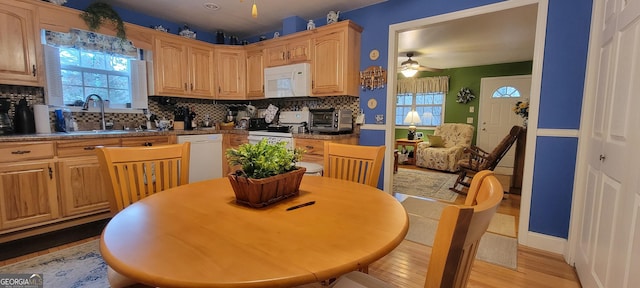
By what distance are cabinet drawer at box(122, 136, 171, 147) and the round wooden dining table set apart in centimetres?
219

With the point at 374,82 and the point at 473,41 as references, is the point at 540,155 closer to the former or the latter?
the point at 374,82

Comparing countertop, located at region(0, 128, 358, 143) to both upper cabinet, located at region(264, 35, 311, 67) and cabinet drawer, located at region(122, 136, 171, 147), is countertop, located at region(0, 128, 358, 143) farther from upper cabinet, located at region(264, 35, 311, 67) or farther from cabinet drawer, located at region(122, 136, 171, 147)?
upper cabinet, located at region(264, 35, 311, 67)

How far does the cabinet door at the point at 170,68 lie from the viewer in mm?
3459

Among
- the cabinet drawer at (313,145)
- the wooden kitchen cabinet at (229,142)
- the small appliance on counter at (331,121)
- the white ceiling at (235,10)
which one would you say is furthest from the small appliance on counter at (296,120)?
the white ceiling at (235,10)

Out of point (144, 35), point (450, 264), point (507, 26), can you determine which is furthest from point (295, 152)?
point (507, 26)

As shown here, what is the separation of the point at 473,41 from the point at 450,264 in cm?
481

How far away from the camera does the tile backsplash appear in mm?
2799

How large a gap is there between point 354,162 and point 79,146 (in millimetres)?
2674

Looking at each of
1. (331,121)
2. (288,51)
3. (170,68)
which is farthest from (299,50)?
(170,68)

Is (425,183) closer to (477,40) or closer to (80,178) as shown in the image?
(477,40)

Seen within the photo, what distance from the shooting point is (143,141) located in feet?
9.95

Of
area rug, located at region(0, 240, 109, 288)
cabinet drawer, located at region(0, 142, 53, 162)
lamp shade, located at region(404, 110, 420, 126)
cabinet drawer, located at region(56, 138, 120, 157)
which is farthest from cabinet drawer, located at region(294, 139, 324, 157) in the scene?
lamp shade, located at region(404, 110, 420, 126)

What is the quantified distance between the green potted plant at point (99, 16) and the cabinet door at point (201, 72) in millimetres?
837

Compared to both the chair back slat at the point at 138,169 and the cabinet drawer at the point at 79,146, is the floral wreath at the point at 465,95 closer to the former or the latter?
the chair back slat at the point at 138,169
